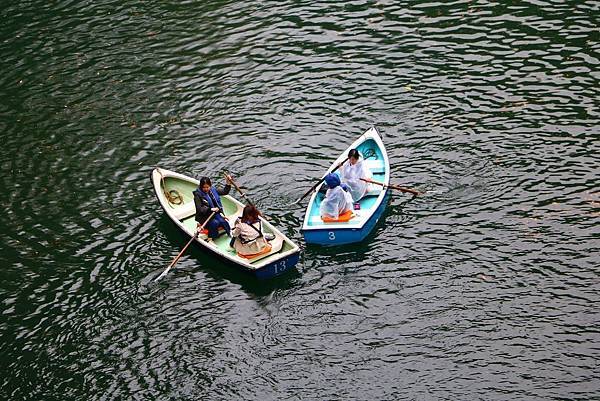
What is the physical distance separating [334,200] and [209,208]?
3.75 m

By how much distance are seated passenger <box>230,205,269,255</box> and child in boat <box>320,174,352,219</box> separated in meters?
2.18

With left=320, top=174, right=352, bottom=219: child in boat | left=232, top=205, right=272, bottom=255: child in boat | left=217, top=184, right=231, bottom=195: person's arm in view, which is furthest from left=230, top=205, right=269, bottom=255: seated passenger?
left=320, top=174, right=352, bottom=219: child in boat

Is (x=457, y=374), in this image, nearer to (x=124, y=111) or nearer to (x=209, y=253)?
(x=209, y=253)

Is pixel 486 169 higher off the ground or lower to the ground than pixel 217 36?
lower

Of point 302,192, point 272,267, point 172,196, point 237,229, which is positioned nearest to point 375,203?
point 302,192

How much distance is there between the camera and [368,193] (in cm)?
2631

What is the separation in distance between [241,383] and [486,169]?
11219 mm

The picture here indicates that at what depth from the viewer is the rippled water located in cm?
2097

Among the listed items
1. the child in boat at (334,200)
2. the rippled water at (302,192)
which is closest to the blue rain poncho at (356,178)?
the child in boat at (334,200)

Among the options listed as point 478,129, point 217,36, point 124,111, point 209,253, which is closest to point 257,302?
point 209,253

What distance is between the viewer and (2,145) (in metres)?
31.7

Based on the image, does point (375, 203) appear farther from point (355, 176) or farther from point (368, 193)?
point (355, 176)

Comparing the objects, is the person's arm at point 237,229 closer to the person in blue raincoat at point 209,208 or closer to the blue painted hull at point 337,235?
the person in blue raincoat at point 209,208

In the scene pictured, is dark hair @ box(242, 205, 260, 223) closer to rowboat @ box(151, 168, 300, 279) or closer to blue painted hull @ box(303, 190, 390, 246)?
rowboat @ box(151, 168, 300, 279)
